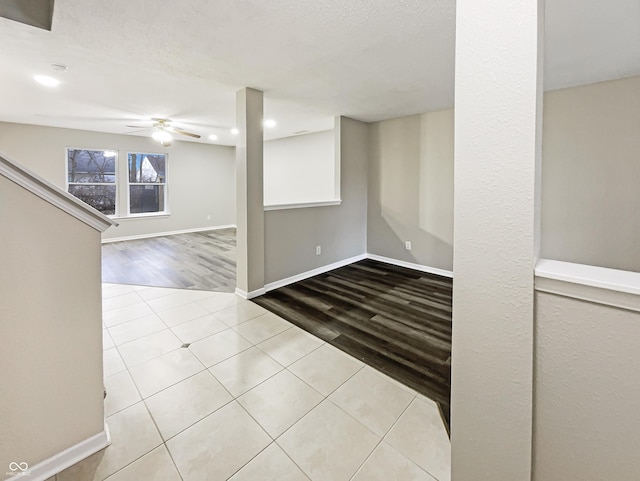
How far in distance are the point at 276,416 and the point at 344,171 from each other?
3701mm

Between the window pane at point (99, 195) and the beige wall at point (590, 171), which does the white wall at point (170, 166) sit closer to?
the window pane at point (99, 195)

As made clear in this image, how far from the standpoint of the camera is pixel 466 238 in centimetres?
98

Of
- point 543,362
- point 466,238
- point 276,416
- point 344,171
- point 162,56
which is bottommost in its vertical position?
point 276,416

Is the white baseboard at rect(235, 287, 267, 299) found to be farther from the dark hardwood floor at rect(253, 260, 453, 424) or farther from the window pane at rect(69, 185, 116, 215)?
the window pane at rect(69, 185, 116, 215)

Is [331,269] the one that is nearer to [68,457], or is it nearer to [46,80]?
[68,457]

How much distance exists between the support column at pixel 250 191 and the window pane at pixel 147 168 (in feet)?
15.8

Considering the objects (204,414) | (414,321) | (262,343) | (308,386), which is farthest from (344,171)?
(204,414)

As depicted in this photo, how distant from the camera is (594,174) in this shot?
9.66 ft

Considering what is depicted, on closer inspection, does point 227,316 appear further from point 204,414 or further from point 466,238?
point 466,238

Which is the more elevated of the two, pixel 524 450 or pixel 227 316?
pixel 524 450

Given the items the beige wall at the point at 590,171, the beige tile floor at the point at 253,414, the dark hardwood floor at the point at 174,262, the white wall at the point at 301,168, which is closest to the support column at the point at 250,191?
the dark hardwood floor at the point at 174,262

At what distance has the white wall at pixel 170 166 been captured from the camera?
543 centimetres

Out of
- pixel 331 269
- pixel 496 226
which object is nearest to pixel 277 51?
pixel 496 226

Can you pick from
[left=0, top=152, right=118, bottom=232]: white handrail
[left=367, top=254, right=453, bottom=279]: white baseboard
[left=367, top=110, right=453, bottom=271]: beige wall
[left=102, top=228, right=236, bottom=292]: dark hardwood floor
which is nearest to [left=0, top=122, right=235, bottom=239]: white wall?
[left=102, top=228, right=236, bottom=292]: dark hardwood floor
